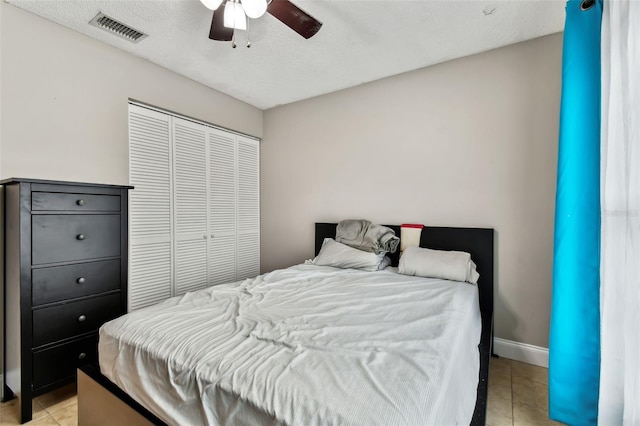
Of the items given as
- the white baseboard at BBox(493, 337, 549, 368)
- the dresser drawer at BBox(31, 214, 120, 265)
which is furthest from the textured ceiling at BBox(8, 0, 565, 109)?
the white baseboard at BBox(493, 337, 549, 368)

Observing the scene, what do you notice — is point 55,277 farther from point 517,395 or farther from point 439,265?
point 517,395

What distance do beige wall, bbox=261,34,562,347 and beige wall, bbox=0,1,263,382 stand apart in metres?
1.73

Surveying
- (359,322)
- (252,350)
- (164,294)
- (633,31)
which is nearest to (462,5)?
(633,31)

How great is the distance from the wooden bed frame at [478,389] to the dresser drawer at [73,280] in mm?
633

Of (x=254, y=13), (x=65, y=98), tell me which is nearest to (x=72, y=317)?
(x=65, y=98)

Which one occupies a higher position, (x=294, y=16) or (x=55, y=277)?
(x=294, y=16)

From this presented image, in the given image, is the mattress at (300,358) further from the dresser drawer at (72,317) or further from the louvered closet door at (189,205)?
the louvered closet door at (189,205)

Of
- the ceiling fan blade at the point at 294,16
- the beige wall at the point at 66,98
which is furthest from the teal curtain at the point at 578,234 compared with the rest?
the beige wall at the point at 66,98

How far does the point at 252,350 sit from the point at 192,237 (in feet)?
7.15

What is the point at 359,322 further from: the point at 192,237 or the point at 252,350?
the point at 192,237

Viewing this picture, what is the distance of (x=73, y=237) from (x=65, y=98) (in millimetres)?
1057

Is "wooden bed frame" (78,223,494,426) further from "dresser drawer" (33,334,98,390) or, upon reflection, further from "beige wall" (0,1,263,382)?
"beige wall" (0,1,263,382)

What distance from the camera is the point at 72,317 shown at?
74.9 inches

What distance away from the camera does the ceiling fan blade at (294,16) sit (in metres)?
1.57
